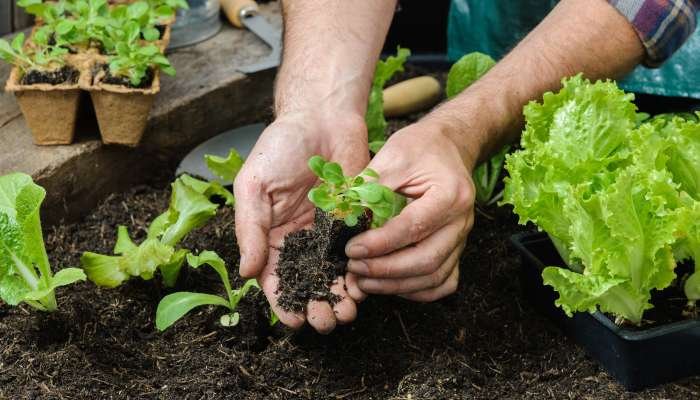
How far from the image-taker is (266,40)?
11.0ft

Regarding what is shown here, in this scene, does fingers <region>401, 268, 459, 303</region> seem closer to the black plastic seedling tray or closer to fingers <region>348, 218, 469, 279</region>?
fingers <region>348, 218, 469, 279</region>

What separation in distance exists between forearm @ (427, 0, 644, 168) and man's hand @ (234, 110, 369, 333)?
0.95ft

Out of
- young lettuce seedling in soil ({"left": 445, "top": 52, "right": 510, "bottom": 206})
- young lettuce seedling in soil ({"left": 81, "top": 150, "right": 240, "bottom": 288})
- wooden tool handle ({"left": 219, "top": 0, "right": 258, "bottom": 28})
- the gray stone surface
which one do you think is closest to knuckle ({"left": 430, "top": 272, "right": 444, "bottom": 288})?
young lettuce seedling in soil ({"left": 81, "top": 150, "right": 240, "bottom": 288})

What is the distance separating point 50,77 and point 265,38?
3.29 ft

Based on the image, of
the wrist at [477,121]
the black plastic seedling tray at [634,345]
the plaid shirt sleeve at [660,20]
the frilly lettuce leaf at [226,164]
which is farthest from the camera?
the frilly lettuce leaf at [226,164]

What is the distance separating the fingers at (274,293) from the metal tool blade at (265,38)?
4.28 feet

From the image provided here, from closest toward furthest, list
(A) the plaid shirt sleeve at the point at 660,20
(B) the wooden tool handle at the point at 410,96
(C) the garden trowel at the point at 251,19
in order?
(A) the plaid shirt sleeve at the point at 660,20, (B) the wooden tool handle at the point at 410,96, (C) the garden trowel at the point at 251,19

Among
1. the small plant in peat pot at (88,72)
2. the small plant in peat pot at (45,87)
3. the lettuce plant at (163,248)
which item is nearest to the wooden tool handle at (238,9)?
the small plant in peat pot at (88,72)

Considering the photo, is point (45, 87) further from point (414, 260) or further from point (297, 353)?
point (414, 260)

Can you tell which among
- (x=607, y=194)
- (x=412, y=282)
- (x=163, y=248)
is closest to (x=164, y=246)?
(x=163, y=248)

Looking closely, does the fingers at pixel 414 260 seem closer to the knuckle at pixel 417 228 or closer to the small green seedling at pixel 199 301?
the knuckle at pixel 417 228

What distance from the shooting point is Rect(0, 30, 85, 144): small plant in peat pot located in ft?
8.27

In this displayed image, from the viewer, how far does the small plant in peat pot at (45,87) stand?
2.52 meters

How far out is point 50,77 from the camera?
8.44 ft
